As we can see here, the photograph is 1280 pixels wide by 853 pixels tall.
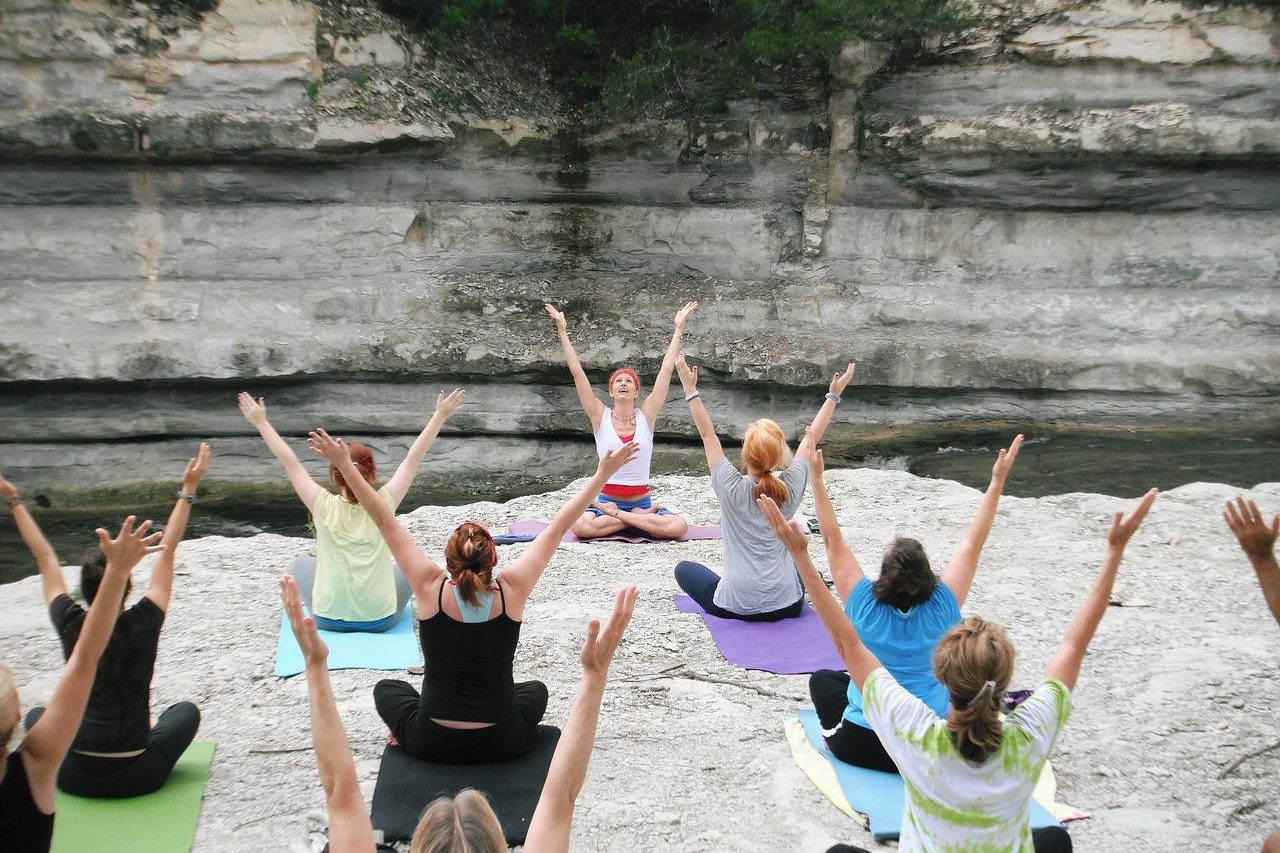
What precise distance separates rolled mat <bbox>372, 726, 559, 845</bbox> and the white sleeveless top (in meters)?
4.23

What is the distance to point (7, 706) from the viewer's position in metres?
2.61

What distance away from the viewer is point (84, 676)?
2.91 metres

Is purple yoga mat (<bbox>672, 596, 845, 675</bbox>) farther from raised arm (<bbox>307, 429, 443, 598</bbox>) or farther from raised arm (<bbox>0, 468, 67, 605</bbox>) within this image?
raised arm (<bbox>0, 468, 67, 605</bbox>)

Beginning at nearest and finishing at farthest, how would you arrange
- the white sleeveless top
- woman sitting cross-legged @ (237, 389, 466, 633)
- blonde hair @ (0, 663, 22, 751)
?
blonde hair @ (0, 663, 22, 751) < woman sitting cross-legged @ (237, 389, 466, 633) < the white sleeveless top

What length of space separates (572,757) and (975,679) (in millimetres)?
1008

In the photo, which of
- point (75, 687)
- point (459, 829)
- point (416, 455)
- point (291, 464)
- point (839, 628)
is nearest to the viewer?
point (459, 829)

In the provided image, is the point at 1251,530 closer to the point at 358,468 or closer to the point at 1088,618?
the point at 1088,618

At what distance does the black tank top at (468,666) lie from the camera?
432 centimetres

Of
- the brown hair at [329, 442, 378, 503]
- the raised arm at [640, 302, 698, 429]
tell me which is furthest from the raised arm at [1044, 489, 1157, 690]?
the raised arm at [640, 302, 698, 429]

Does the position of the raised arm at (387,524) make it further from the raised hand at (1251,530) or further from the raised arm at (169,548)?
the raised hand at (1251,530)

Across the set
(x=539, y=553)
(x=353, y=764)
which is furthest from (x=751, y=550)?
(x=353, y=764)

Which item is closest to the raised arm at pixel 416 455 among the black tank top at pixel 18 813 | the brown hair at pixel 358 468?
the brown hair at pixel 358 468

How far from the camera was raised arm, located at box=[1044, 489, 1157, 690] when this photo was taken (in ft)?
10.8

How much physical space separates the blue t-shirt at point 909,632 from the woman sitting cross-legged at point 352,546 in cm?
258
